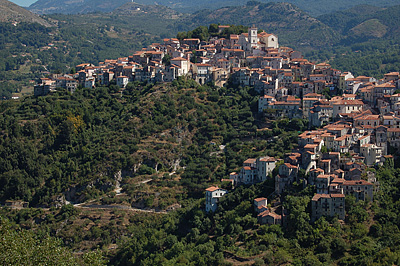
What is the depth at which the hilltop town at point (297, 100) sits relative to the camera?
142 ft

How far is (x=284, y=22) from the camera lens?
17062 centimetres

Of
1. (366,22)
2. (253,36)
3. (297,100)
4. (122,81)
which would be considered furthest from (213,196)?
(366,22)

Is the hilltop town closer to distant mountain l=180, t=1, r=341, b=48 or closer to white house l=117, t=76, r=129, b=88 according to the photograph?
white house l=117, t=76, r=129, b=88

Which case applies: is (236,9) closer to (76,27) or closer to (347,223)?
(76,27)

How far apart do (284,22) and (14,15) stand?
7454 centimetres

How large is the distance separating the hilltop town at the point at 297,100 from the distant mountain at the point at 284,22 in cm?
8308

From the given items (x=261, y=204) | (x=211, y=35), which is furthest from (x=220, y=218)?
(x=211, y=35)

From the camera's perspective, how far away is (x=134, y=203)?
54.5m

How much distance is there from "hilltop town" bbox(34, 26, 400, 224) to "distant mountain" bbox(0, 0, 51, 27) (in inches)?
3411

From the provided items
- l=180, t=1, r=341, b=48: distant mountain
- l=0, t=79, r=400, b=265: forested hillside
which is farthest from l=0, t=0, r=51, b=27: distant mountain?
l=0, t=79, r=400, b=265: forested hillside

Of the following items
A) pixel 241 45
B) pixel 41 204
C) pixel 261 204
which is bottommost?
pixel 41 204

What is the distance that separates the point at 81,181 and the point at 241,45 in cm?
2789

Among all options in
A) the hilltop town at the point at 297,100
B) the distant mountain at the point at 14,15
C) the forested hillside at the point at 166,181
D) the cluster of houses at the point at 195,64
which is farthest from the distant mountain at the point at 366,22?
the forested hillside at the point at 166,181

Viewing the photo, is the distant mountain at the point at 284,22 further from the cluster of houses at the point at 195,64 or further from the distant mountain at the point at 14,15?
the cluster of houses at the point at 195,64
